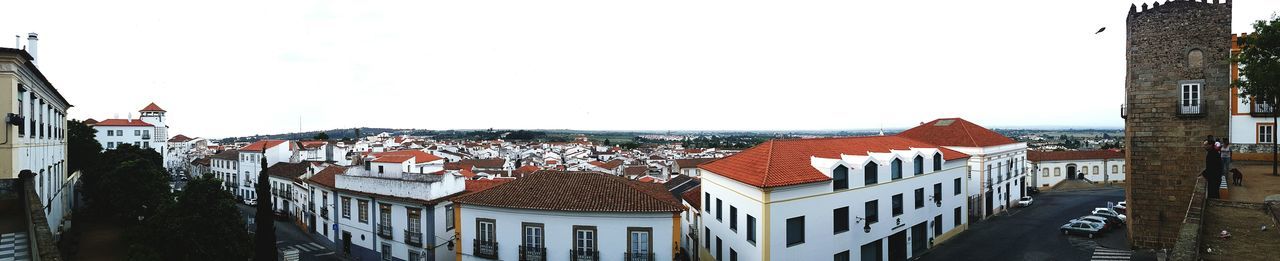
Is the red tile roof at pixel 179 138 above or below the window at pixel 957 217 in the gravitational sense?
above

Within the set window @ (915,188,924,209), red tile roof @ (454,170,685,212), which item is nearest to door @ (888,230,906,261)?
window @ (915,188,924,209)

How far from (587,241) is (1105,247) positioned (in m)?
21.5

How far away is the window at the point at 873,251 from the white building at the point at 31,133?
22350mm

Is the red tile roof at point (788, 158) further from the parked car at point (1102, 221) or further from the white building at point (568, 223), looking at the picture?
the parked car at point (1102, 221)

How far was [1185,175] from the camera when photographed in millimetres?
20250

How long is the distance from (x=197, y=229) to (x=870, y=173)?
24.2m

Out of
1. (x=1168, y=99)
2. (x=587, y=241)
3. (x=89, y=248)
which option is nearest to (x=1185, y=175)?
(x=1168, y=99)

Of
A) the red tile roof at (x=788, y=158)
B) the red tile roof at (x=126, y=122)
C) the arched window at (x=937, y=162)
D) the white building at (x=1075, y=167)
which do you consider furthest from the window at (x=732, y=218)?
the red tile roof at (x=126, y=122)

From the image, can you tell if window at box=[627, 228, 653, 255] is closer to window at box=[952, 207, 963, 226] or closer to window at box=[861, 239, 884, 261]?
window at box=[861, 239, 884, 261]

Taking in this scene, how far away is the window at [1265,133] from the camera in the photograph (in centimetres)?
2002

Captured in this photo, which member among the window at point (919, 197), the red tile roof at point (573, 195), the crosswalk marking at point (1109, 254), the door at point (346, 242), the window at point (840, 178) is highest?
the window at point (840, 178)

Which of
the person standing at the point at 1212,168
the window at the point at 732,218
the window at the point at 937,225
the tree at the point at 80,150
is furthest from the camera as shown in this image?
the tree at the point at 80,150

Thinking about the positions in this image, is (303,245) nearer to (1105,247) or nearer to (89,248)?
(89,248)

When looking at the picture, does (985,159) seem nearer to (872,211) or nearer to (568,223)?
(872,211)
